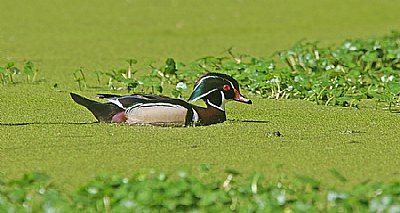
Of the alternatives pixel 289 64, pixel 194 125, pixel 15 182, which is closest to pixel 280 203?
pixel 15 182

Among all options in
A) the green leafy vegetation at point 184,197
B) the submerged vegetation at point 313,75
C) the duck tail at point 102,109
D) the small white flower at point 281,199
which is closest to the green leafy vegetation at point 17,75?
the submerged vegetation at point 313,75

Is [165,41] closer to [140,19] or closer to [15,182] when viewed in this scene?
[140,19]

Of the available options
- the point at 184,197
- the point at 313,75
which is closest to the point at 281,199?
the point at 184,197

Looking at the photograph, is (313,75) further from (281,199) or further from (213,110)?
(281,199)

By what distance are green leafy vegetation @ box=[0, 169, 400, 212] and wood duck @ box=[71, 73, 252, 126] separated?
1.25m

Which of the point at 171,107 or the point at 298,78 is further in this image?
the point at 298,78

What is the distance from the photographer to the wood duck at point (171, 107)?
15.4ft

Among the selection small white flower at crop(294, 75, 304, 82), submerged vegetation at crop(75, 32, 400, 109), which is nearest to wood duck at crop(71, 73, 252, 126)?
submerged vegetation at crop(75, 32, 400, 109)

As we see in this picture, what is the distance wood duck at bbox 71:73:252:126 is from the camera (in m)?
4.68

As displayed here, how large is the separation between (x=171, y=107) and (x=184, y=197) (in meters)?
1.49

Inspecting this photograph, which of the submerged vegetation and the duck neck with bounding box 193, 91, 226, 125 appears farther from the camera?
the submerged vegetation

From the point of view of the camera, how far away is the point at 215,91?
4.88 m

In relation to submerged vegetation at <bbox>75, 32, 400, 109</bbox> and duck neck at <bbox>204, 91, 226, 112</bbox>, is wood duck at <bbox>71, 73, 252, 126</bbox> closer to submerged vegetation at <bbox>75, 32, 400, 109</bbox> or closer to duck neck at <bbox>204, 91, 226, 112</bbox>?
duck neck at <bbox>204, 91, 226, 112</bbox>

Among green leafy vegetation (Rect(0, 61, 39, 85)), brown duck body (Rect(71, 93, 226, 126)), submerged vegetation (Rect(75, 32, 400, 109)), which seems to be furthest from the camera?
green leafy vegetation (Rect(0, 61, 39, 85))
